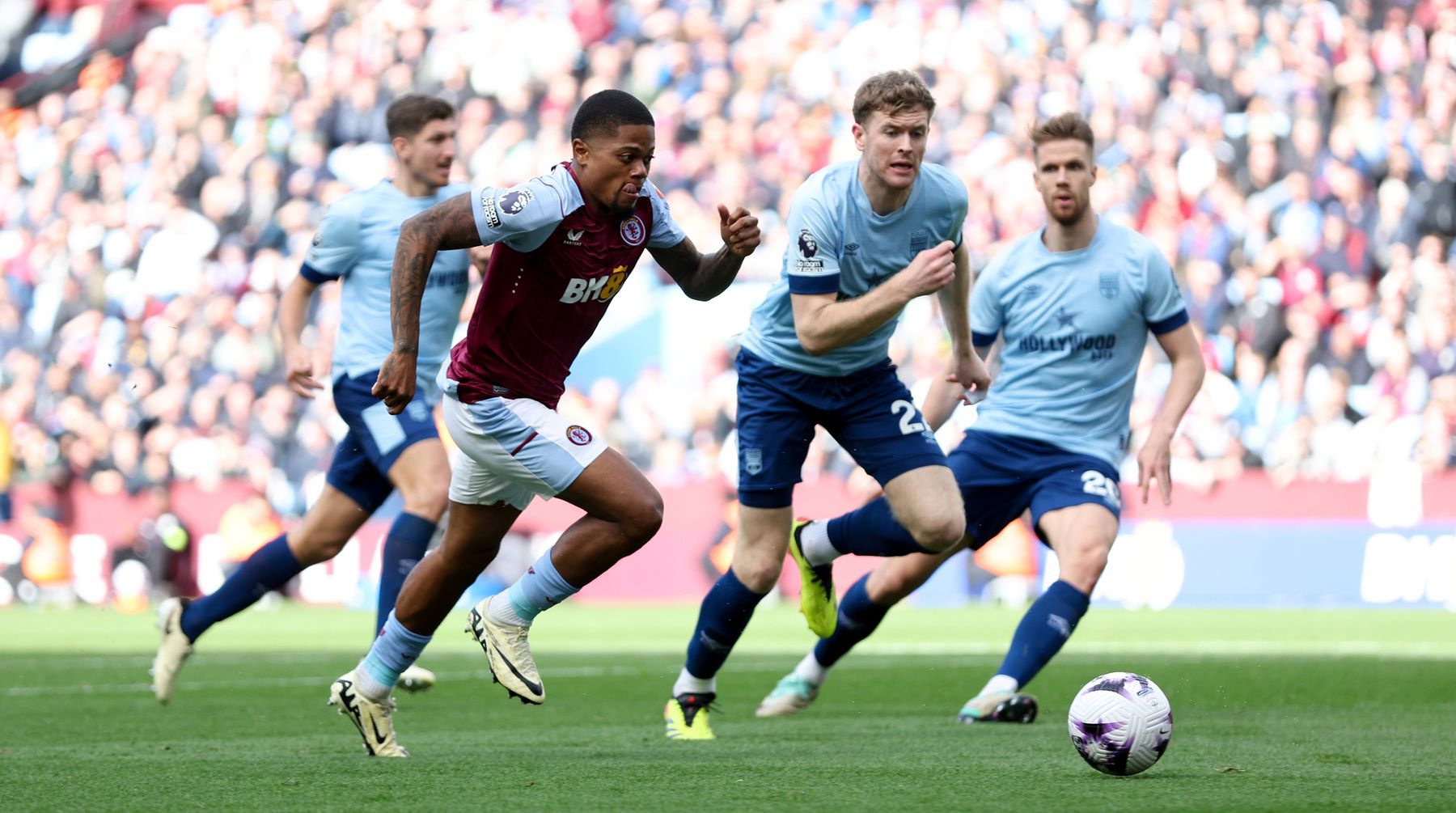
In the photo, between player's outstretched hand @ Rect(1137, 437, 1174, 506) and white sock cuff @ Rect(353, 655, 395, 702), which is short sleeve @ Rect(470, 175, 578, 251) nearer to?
white sock cuff @ Rect(353, 655, 395, 702)

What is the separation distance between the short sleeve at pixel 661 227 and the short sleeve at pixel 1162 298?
2340mm

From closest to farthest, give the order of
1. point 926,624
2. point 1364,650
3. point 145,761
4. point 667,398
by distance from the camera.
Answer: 1. point 145,761
2. point 1364,650
3. point 926,624
4. point 667,398

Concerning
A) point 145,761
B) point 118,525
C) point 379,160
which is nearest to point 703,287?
point 145,761

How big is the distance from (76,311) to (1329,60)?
1467 centimetres

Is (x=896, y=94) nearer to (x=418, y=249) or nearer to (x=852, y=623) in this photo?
(x=418, y=249)

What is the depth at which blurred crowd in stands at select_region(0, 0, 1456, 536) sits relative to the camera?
55.8 ft

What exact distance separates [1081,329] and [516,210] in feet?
9.95

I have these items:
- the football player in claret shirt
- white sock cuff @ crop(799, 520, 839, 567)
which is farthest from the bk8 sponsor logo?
white sock cuff @ crop(799, 520, 839, 567)

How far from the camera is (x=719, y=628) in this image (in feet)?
23.0

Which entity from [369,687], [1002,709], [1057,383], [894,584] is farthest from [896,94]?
[369,687]

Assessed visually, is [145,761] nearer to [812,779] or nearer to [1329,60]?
[812,779]

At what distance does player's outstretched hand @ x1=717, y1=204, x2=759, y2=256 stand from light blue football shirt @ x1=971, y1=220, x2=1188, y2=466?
2261 mm

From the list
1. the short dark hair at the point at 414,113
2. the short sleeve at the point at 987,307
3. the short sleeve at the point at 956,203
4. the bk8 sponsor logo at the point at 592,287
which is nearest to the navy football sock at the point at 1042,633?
the short sleeve at the point at 987,307

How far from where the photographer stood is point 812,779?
5250mm
